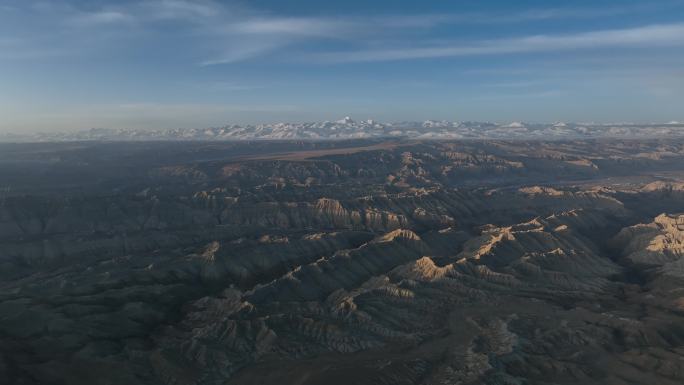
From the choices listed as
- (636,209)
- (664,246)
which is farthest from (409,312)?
(636,209)

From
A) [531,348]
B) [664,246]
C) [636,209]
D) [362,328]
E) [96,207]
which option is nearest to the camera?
[531,348]

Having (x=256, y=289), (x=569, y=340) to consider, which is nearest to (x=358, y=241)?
(x=256, y=289)

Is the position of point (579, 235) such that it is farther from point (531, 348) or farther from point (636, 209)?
point (531, 348)

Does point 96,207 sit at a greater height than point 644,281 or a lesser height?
greater

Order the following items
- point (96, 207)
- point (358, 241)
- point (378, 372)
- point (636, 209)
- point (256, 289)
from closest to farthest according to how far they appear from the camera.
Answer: point (378, 372) < point (256, 289) < point (358, 241) < point (96, 207) < point (636, 209)

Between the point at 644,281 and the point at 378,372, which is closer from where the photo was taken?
the point at 378,372

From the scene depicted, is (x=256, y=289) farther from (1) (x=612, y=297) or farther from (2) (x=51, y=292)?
(1) (x=612, y=297)

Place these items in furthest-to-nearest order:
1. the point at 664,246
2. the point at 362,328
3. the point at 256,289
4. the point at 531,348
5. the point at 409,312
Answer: the point at 664,246, the point at 256,289, the point at 409,312, the point at 362,328, the point at 531,348
